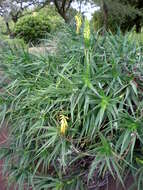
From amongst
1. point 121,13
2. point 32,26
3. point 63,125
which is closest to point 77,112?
point 63,125

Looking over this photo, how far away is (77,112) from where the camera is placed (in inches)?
78.7

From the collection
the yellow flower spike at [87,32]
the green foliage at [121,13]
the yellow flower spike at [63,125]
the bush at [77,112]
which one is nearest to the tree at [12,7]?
the green foliage at [121,13]

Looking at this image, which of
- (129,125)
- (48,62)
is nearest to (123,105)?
(129,125)

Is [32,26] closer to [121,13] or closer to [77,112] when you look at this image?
[121,13]

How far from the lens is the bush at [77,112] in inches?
72.4

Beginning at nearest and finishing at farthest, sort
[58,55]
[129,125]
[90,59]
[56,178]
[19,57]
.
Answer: [129,125]
[90,59]
[56,178]
[58,55]
[19,57]

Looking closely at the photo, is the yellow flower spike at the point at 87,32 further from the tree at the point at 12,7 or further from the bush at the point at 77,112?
the tree at the point at 12,7

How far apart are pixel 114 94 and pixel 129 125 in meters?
0.25

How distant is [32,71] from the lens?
253 cm

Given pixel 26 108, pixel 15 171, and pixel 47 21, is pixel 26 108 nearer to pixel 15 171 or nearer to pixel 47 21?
pixel 15 171

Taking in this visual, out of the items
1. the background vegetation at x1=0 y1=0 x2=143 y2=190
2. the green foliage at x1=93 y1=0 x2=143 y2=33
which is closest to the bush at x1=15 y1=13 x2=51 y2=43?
the green foliage at x1=93 y1=0 x2=143 y2=33

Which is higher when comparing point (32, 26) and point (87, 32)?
point (87, 32)

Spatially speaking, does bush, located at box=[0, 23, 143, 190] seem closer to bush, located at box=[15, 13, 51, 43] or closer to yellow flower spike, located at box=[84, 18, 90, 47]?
yellow flower spike, located at box=[84, 18, 90, 47]

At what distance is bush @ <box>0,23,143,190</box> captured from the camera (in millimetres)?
1838
